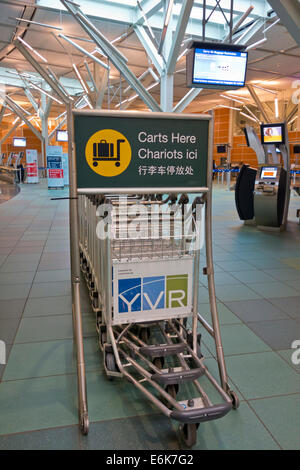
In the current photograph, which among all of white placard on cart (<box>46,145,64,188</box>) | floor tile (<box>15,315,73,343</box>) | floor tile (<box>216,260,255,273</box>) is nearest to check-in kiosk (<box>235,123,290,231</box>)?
floor tile (<box>216,260,255,273</box>)

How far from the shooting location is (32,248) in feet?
20.3

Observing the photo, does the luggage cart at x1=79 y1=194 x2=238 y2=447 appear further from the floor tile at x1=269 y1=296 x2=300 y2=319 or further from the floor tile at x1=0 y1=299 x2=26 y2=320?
the floor tile at x1=269 y1=296 x2=300 y2=319

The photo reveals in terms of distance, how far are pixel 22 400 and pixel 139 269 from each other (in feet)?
3.43

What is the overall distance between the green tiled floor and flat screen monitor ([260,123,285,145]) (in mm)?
3643

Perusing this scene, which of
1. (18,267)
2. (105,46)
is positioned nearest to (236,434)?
(18,267)

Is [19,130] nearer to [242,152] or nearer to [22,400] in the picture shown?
[242,152]

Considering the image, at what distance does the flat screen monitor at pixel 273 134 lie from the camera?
7.86 meters

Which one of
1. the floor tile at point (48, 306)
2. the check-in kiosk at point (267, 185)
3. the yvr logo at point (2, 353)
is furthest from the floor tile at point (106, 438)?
the check-in kiosk at point (267, 185)

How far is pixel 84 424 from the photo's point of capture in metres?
1.92

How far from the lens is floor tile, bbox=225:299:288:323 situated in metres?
3.42

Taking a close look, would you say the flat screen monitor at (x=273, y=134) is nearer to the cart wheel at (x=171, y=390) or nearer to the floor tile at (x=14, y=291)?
the floor tile at (x=14, y=291)

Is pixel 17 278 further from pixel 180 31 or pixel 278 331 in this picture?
pixel 180 31
